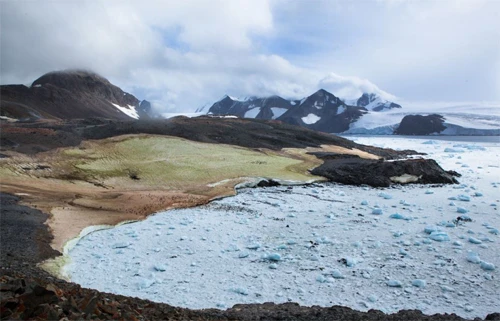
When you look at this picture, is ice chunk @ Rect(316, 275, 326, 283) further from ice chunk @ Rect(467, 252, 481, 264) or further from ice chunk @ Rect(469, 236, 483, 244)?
ice chunk @ Rect(469, 236, 483, 244)

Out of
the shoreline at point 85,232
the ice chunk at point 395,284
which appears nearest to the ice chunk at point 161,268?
the shoreline at point 85,232

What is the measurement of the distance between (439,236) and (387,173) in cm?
1143

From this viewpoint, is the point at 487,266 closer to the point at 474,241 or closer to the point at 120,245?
the point at 474,241

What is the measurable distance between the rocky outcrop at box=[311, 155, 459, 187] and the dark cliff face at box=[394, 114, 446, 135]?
339 ft

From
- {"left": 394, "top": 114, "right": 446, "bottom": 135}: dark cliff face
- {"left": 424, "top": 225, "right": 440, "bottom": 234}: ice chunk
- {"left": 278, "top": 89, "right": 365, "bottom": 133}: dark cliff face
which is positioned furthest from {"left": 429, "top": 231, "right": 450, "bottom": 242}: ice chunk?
{"left": 278, "top": 89, "right": 365, "bottom": 133}: dark cliff face

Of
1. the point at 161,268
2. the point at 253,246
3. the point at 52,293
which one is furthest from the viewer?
the point at 253,246

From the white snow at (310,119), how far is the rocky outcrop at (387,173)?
155085 mm

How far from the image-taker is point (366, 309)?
308 inches

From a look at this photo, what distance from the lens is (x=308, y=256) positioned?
1066 cm

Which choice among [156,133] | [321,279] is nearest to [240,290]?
[321,279]

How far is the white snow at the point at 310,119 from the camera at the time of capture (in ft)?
583

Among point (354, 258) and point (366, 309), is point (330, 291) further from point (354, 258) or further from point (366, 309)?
point (354, 258)

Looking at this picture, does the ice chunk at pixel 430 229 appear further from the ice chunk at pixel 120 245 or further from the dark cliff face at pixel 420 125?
the dark cliff face at pixel 420 125

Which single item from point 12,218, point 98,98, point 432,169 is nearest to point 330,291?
point 12,218
